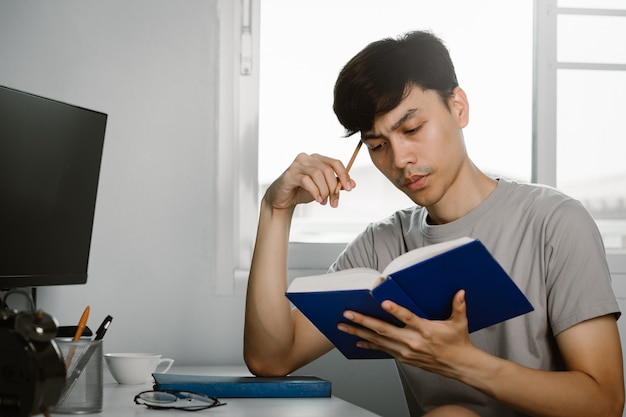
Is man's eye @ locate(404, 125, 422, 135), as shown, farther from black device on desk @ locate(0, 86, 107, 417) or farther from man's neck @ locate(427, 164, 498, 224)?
black device on desk @ locate(0, 86, 107, 417)

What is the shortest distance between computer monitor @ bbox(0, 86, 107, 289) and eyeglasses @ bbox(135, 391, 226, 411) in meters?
0.37

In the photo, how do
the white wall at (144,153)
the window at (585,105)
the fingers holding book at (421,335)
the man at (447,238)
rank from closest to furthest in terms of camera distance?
the fingers holding book at (421,335)
the man at (447,238)
the white wall at (144,153)
the window at (585,105)

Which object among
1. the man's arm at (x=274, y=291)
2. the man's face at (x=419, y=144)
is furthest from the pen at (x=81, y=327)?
the man's face at (x=419, y=144)

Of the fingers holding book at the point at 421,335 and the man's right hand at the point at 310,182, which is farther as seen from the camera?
the man's right hand at the point at 310,182

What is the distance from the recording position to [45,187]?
1.49 meters

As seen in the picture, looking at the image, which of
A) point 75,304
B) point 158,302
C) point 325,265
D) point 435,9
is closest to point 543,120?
point 435,9

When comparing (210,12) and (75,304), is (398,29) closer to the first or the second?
(210,12)

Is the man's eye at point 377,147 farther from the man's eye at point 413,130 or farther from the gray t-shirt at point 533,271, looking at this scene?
the gray t-shirt at point 533,271

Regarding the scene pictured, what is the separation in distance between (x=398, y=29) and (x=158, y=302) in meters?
1.06

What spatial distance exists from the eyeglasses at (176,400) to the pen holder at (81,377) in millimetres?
94

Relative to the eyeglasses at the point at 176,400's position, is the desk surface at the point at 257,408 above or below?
below

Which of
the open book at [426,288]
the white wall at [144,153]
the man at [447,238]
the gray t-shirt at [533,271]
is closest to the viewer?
the open book at [426,288]

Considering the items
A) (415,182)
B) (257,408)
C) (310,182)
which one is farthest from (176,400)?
(415,182)

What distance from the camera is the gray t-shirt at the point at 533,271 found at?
133 centimetres
